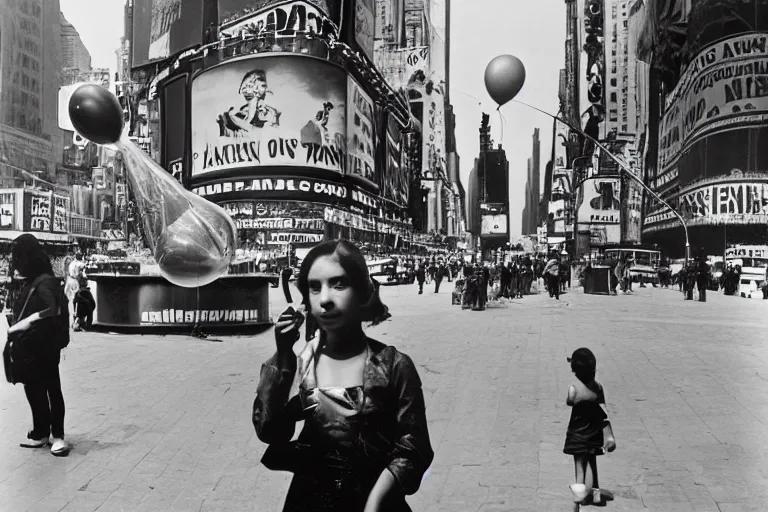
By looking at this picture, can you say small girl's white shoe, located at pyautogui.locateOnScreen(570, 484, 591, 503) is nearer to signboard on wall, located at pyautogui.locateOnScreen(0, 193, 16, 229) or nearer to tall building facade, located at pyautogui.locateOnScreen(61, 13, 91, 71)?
signboard on wall, located at pyautogui.locateOnScreen(0, 193, 16, 229)

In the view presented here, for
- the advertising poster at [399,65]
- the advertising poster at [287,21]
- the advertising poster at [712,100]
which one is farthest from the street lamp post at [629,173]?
the advertising poster at [287,21]

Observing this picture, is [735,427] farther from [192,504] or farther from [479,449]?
[192,504]

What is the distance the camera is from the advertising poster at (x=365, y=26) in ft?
10.5

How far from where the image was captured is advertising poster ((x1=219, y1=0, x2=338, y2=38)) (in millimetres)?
3146

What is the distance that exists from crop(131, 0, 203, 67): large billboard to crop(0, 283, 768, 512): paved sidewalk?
1294 millimetres

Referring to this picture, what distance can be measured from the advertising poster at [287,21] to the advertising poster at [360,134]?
0.29 metres

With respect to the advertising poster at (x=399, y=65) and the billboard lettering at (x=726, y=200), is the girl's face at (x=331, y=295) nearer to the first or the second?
the advertising poster at (x=399, y=65)

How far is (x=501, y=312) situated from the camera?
3.43 metres

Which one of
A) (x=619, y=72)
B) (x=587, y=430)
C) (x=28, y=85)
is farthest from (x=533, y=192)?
(x=28, y=85)

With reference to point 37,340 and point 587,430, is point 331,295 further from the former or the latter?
point 37,340

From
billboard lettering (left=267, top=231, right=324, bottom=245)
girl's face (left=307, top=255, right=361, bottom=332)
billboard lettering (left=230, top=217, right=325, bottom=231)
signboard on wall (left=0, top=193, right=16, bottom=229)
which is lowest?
girl's face (left=307, top=255, right=361, bottom=332)

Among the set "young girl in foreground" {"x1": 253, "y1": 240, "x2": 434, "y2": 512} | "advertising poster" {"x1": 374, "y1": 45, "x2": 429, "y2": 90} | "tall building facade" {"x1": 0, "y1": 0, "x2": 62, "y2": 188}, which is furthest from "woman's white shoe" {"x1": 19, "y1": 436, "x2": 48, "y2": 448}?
"advertising poster" {"x1": 374, "y1": 45, "x2": 429, "y2": 90}

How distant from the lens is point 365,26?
3.23 meters

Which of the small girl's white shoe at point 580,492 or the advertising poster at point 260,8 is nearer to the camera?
the small girl's white shoe at point 580,492
